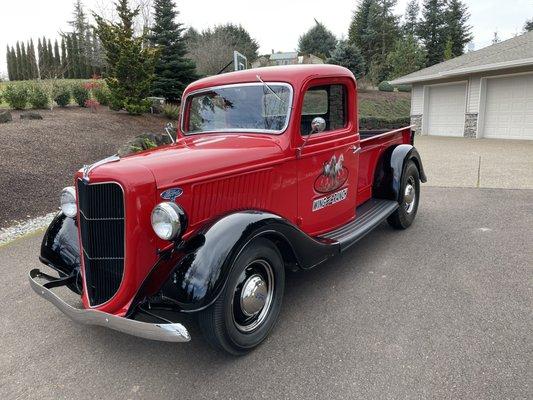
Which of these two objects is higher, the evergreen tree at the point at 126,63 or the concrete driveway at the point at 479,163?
the evergreen tree at the point at 126,63

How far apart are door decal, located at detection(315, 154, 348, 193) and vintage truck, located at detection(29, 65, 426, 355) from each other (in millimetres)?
16

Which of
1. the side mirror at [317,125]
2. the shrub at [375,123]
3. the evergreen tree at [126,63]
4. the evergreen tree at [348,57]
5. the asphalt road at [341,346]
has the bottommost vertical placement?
the asphalt road at [341,346]

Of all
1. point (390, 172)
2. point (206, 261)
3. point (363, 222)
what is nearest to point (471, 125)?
point (390, 172)

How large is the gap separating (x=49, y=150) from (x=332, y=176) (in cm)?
719

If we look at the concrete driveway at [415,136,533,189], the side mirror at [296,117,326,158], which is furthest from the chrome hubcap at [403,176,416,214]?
the concrete driveway at [415,136,533,189]

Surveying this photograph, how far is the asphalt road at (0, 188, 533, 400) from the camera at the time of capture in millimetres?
2359

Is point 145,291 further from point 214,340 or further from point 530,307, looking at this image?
point 530,307

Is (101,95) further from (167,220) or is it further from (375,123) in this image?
(167,220)

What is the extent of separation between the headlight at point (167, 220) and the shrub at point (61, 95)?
515 inches

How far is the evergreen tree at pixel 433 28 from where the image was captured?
4144 cm

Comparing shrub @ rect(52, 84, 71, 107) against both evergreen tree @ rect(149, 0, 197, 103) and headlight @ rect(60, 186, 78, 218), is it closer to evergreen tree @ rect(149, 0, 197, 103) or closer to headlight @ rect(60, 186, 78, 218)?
evergreen tree @ rect(149, 0, 197, 103)

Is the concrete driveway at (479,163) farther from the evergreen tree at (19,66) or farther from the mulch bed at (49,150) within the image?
the evergreen tree at (19,66)

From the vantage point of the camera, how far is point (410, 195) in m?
5.21

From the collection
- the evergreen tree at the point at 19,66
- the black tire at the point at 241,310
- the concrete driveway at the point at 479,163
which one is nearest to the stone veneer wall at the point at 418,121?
the concrete driveway at the point at 479,163
